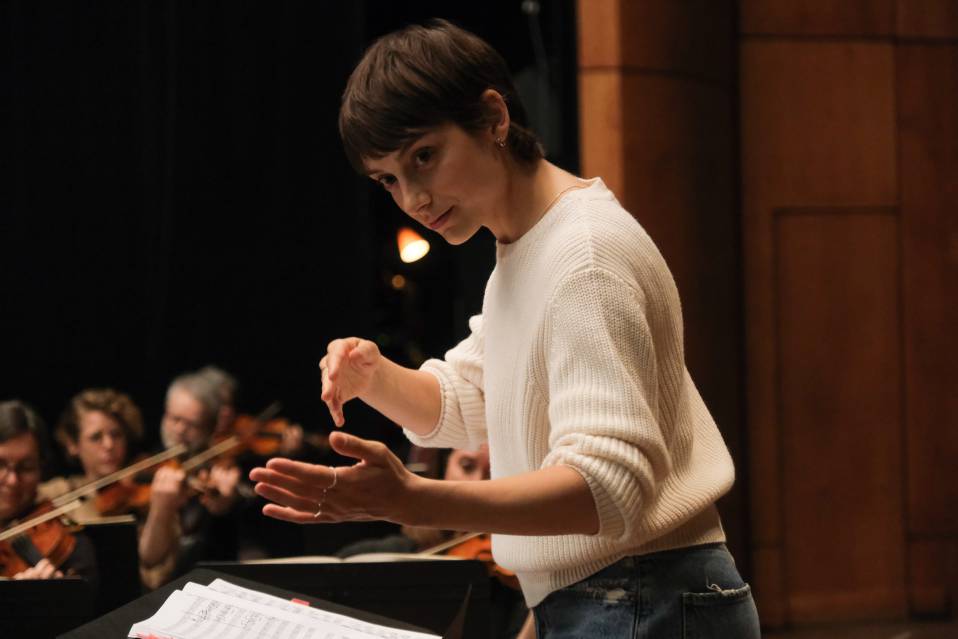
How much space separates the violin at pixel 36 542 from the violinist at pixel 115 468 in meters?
0.25

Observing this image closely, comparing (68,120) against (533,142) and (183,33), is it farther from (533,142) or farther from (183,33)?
(533,142)

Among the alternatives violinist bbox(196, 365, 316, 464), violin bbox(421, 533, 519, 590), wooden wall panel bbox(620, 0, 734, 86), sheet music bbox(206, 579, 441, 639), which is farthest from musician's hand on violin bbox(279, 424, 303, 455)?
sheet music bbox(206, 579, 441, 639)

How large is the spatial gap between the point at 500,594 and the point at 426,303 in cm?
150

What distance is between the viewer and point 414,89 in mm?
1210

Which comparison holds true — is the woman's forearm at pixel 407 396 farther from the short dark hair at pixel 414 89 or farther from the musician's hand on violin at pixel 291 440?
the musician's hand on violin at pixel 291 440

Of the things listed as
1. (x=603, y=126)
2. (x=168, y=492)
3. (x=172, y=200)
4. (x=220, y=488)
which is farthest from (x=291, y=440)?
(x=603, y=126)

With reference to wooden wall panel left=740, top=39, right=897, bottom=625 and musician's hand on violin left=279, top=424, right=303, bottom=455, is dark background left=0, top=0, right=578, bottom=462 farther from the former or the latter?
wooden wall panel left=740, top=39, right=897, bottom=625

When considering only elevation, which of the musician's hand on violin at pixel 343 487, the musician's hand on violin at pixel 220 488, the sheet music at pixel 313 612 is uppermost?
the musician's hand on violin at pixel 343 487

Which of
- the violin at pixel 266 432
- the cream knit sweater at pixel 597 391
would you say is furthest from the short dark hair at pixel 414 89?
the violin at pixel 266 432

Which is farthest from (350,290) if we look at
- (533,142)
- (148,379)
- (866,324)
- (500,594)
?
(533,142)

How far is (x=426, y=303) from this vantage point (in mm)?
4281

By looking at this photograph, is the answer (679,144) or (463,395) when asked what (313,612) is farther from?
(679,144)

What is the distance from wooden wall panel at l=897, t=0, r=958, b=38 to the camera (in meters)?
4.57

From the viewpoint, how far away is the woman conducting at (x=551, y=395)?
109 cm
